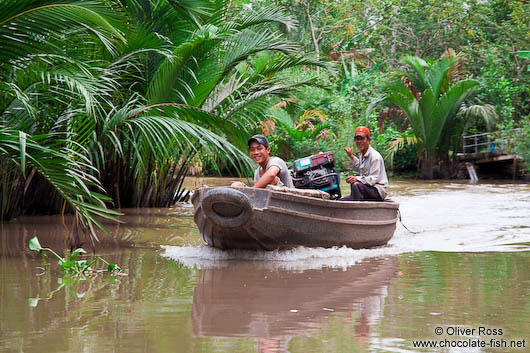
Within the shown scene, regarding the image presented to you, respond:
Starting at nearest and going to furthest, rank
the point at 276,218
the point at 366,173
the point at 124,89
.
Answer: the point at 276,218 < the point at 366,173 < the point at 124,89

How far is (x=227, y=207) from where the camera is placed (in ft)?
24.0

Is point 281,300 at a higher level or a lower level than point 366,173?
lower

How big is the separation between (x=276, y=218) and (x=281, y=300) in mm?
1832

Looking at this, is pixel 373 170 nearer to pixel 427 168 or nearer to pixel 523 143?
pixel 523 143

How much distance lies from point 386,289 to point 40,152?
138 inches

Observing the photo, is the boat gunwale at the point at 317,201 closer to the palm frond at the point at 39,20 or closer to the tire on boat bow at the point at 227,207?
the tire on boat bow at the point at 227,207

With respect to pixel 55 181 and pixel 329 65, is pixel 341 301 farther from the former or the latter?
pixel 329 65

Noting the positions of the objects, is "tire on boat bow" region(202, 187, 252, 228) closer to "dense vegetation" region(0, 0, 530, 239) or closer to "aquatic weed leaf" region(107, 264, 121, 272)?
"dense vegetation" region(0, 0, 530, 239)

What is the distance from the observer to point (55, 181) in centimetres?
669

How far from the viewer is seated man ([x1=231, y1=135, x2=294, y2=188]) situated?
771 centimetres

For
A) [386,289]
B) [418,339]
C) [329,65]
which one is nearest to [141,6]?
[329,65]

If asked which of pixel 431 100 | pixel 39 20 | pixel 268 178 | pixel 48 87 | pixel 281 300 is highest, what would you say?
pixel 431 100

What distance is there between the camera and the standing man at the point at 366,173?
8641 millimetres

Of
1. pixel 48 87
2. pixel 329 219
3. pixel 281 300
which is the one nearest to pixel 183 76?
pixel 48 87
